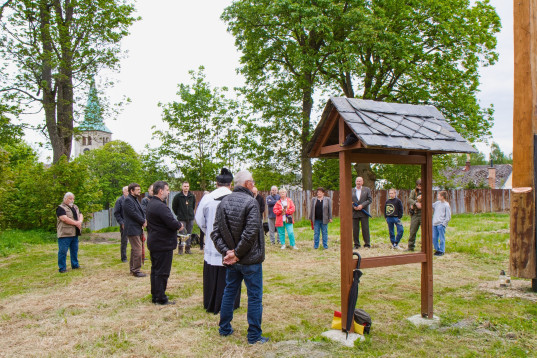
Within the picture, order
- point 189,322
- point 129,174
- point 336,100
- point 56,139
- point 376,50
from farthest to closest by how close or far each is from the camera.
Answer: point 129,174 → point 376,50 → point 56,139 → point 189,322 → point 336,100

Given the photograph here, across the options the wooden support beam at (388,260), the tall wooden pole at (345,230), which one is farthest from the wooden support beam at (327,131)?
the wooden support beam at (388,260)

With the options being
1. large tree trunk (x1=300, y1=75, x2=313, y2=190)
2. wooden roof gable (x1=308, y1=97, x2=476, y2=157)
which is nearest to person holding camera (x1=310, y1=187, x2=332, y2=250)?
wooden roof gable (x1=308, y1=97, x2=476, y2=157)

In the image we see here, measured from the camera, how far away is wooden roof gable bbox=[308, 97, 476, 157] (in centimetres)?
448

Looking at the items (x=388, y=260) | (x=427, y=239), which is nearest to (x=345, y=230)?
(x=388, y=260)

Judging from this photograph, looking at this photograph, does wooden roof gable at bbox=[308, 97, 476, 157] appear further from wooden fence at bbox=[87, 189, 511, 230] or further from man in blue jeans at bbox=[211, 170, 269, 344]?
wooden fence at bbox=[87, 189, 511, 230]

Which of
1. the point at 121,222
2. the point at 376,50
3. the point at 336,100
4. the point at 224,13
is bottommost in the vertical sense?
the point at 121,222

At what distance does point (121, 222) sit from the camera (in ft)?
33.1

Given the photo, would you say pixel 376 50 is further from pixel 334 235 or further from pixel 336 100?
pixel 336 100

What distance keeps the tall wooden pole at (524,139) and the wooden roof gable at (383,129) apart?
2232mm

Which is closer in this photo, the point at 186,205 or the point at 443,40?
the point at 186,205

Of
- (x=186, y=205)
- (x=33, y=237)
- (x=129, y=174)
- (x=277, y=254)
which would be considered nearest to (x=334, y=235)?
(x=277, y=254)

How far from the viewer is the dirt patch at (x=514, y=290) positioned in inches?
251

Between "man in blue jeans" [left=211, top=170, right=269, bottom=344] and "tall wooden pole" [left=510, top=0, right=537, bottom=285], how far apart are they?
14.9 ft

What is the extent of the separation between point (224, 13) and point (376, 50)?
29.4ft
